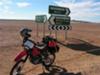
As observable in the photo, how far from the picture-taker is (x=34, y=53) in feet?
33.6

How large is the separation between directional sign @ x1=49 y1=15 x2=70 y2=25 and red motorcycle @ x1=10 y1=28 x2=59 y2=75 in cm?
680

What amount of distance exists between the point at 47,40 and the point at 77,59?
2.64 metres

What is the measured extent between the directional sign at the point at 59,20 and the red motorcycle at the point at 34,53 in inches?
268

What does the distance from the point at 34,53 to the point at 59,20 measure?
8521 mm

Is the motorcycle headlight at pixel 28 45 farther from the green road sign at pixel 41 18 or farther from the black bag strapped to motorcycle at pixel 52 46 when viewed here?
the green road sign at pixel 41 18

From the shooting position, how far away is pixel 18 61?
9.68 m

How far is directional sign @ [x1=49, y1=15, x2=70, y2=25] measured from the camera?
709 inches

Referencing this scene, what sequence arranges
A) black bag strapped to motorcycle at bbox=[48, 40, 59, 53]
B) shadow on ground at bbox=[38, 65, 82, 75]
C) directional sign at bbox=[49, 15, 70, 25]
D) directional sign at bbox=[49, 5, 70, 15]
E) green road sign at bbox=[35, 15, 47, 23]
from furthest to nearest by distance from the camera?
green road sign at bbox=[35, 15, 47, 23], directional sign at bbox=[49, 15, 70, 25], directional sign at bbox=[49, 5, 70, 15], black bag strapped to motorcycle at bbox=[48, 40, 59, 53], shadow on ground at bbox=[38, 65, 82, 75]

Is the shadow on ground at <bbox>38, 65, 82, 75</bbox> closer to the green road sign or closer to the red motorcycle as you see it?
the red motorcycle

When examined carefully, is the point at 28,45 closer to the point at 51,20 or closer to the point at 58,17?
the point at 51,20

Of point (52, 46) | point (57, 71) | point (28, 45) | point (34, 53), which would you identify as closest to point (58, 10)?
point (52, 46)

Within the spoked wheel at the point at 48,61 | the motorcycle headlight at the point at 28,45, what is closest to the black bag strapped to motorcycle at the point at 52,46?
the spoked wheel at the point at 48,61

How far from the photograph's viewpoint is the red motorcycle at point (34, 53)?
31.9 feet

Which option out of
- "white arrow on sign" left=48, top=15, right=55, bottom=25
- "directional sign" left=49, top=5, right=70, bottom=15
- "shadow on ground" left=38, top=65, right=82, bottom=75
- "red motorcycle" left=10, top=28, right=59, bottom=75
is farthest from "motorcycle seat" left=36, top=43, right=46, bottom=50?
"white arrow on sign" left=48, top=15, right=55, bottom=25
